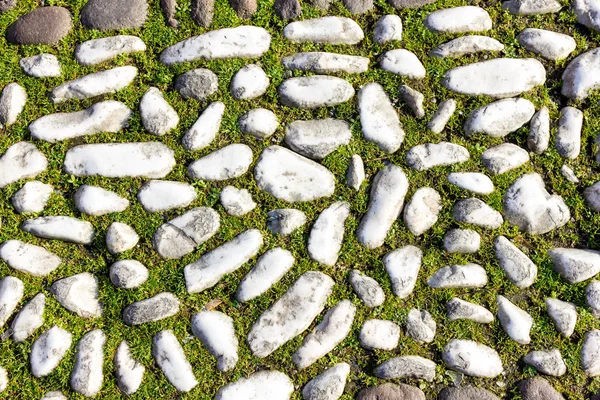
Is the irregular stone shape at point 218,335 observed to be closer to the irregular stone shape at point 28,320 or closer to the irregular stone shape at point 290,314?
the irregular stone shape at point 290,314

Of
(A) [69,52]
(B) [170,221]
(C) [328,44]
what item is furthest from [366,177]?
(A) [69,52]

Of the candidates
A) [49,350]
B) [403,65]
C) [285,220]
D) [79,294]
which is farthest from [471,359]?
[49,350]

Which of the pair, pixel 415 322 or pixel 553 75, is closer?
pixel 415 322

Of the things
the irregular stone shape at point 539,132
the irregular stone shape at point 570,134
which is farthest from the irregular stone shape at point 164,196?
the irregular stone shape at point 570,134

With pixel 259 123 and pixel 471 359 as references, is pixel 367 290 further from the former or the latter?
pixel 259 123

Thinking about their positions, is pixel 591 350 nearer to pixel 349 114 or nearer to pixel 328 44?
pixel 349 114

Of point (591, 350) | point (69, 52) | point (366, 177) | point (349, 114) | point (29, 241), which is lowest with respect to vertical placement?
point (591, 350)
